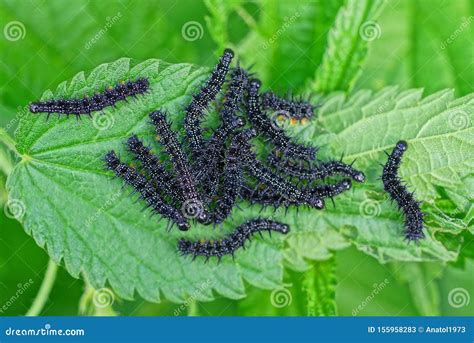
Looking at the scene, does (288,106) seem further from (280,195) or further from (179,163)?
(179,163)

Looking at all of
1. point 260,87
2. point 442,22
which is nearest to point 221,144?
point 260,87

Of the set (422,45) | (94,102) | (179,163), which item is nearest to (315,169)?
(179,163)

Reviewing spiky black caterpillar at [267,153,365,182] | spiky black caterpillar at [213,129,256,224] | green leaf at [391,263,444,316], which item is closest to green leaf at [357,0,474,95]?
spiky black caterpillar at [267,153,365,182]

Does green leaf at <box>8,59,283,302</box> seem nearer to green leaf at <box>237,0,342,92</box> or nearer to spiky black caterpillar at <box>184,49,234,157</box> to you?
spiky black caterpillar at <box>184,49,234,157</box>

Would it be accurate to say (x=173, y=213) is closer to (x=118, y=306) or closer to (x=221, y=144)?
(x=221, y=144)

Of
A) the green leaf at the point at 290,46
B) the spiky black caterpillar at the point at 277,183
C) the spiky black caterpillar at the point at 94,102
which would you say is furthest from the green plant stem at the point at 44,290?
the green leaf at the point at 290,46

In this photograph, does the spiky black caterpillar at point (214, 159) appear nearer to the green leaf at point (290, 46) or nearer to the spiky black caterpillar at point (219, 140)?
the spiky black caterpillar at point (219, 140)
